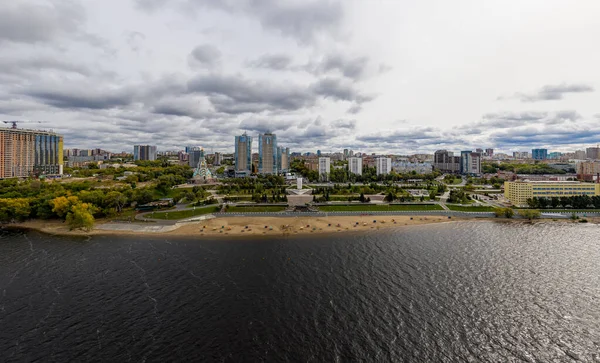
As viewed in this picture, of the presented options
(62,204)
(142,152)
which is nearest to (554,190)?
(62,204)

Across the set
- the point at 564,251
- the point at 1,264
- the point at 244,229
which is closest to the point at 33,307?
the point at 1,264

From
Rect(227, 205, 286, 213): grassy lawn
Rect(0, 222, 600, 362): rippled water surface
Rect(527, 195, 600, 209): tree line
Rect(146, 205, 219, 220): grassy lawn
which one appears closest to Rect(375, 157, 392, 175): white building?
Rect(527, 195, 600, 209): tree line

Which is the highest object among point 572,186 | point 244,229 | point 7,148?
point 7,148

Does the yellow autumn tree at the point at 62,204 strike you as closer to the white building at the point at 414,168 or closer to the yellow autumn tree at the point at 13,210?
the yellow autumn tree at the point at 13,210

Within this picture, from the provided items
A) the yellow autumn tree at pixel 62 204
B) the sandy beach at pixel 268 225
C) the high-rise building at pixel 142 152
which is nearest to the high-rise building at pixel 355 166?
the sandy beach at pixel 268 225

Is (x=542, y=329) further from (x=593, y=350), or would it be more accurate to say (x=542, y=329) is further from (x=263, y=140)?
(x=263, y=140)

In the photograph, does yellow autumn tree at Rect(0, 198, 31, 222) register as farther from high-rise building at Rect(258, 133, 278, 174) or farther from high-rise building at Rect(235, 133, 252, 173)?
high-rise building at Rect(258, 133, 278, 174)
